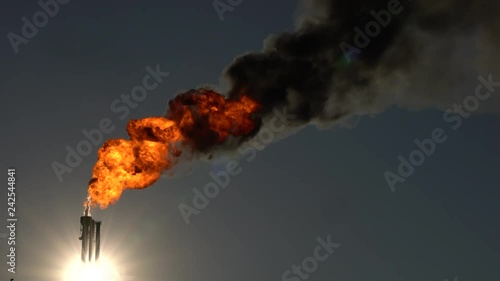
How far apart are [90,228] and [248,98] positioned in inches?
562

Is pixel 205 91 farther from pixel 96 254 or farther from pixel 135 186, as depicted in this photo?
pixel 96 254

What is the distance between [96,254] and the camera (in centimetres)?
4516

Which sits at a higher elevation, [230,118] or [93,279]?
[230,118]

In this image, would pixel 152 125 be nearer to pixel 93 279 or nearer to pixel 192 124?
pixel 192 124

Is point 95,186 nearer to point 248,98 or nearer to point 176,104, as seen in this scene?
point 176,104

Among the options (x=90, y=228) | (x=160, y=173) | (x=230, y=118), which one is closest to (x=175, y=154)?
(x=160, y=173)

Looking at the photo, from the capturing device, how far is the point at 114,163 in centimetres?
4672

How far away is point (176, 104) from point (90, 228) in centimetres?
1037

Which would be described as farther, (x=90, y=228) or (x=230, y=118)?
(x=230, y=118)

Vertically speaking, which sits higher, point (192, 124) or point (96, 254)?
point (192, 124)

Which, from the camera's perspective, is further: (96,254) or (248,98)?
(248,98)

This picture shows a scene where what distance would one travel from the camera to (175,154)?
4791 centimetres

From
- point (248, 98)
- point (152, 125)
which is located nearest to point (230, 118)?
point (248, 98)

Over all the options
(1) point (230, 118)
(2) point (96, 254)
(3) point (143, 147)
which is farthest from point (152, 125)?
(2) point (96, 254)
